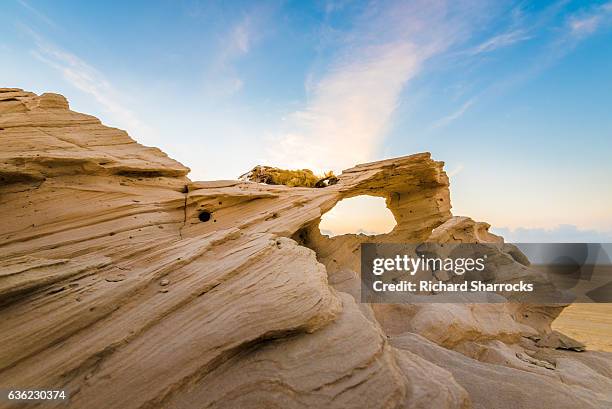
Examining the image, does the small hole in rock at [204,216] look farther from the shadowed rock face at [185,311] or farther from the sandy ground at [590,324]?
the sandy ground at [590,324]

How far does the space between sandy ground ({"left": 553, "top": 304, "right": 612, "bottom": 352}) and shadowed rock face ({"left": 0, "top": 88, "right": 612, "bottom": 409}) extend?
8.86m

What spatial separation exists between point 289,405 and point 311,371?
1.93 ft

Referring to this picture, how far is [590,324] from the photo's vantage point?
66.4ft

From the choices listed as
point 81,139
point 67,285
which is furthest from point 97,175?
point 67,285

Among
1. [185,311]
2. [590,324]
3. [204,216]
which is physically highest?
[204,216]

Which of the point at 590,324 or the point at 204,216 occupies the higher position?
the point at 204,216

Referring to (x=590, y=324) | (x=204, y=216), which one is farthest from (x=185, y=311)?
(x=590, y=324)

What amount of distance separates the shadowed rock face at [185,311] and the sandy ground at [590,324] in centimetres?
886

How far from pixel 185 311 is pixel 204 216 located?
4.82 metres

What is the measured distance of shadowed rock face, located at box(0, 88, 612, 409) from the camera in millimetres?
4273

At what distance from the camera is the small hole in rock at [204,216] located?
9.50m

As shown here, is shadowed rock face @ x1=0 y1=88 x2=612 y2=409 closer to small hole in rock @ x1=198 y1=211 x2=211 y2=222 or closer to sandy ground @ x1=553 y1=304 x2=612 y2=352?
small hole in rock @ x1=198 y1=211 x2=211 y2=222

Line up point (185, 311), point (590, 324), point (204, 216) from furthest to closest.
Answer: point (590, 324), point (204, 216), point (185, 311)

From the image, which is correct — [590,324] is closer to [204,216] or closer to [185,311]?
[204,216]
